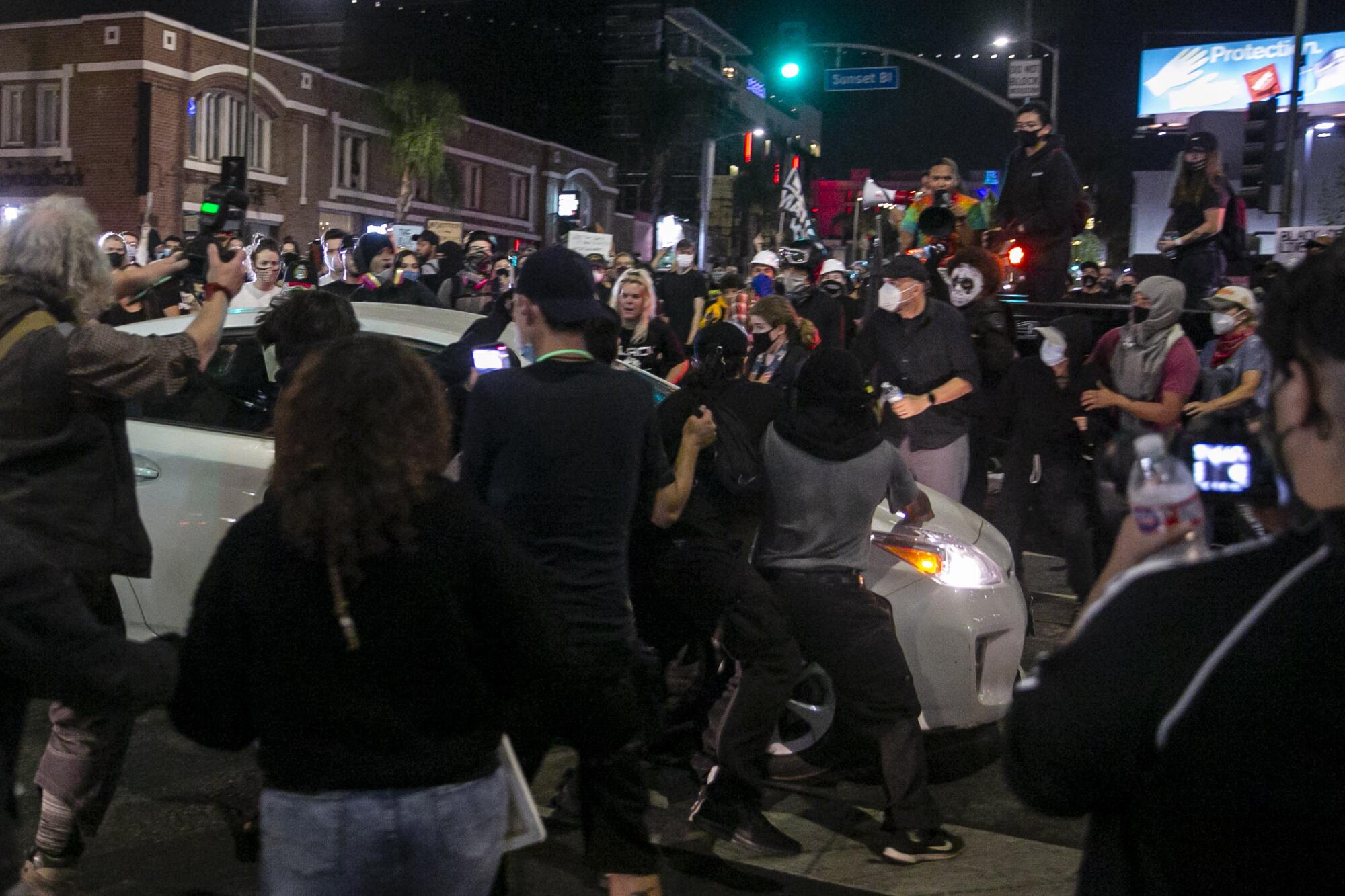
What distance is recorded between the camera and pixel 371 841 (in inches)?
86.3

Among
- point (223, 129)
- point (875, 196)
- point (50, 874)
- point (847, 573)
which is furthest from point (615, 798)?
point (223, 129)

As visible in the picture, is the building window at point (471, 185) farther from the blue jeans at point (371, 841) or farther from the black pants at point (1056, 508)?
the blue jeans at point (371, 841)

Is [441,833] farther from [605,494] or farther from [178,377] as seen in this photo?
[178,377]

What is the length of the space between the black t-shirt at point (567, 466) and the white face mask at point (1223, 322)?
17.6 feet

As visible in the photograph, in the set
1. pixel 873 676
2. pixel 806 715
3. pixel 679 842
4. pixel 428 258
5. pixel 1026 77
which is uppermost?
pixel 1026 77

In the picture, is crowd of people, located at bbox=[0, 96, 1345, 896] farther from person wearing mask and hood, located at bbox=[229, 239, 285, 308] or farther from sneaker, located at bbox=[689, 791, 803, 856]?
person wearing mask and hood, located at bbox=[229, 239, 285, 308]

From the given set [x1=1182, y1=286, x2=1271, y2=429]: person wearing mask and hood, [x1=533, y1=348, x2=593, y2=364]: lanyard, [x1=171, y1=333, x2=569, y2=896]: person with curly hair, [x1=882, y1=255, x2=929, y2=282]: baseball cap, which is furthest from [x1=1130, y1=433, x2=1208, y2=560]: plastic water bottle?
[x1=1182, y1=286, x2=1271, y2=429]: person wearing mask and hood

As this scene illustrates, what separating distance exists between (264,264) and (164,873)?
5396 millimetres

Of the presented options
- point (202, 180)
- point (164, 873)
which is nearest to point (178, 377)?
point (164, 873)

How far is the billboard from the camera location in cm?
3947

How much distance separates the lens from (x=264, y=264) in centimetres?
885

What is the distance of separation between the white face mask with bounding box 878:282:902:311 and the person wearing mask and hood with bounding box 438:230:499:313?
313 centimetres

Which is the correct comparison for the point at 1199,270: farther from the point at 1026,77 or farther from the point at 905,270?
the point at 1026,77

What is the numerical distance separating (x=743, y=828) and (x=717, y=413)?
4.80 feet
